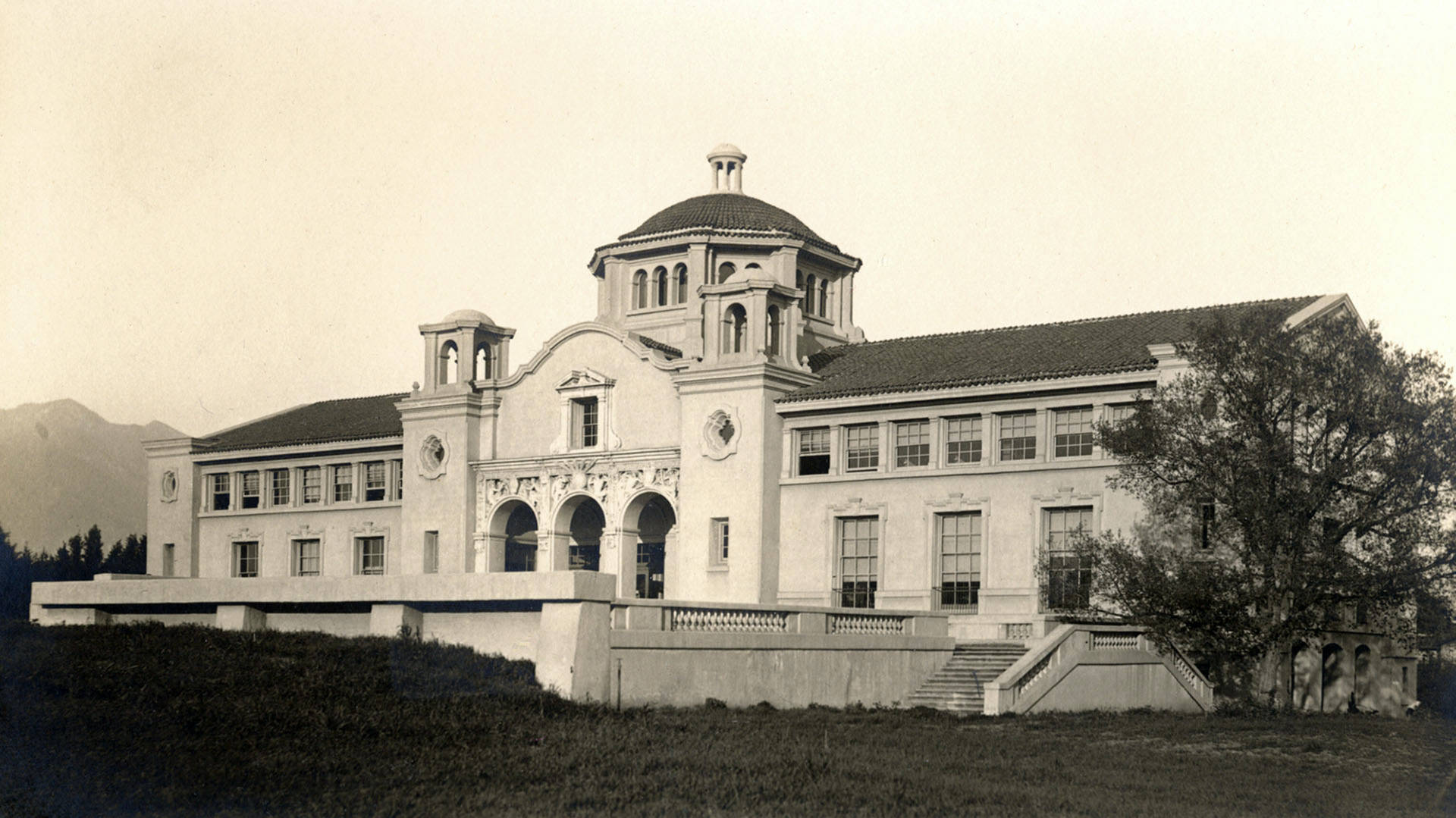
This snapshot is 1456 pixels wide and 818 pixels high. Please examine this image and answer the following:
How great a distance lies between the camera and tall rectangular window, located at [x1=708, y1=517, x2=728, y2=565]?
146ft

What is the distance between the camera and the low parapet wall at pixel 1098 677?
3161 cm

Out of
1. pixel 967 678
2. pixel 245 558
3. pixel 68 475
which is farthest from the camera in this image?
pixel 68 475

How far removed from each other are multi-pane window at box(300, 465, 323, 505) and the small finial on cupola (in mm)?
16813

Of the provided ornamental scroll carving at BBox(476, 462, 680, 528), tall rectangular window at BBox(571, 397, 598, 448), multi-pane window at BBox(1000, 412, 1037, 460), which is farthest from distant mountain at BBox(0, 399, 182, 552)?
multi-pane window at BBox(1000, 412, 1037, 460)

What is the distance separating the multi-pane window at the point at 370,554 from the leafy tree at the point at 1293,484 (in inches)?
1070

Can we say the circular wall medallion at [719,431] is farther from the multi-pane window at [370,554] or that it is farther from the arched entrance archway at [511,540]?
the multi-pane window at [370,554]

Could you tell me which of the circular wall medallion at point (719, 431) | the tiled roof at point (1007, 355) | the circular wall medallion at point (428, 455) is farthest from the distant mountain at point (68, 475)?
the tiled roof at point (1007, 355)

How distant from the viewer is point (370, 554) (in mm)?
53500

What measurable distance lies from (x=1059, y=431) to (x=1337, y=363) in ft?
27.8

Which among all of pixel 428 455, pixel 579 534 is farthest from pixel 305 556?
pixel 579 534

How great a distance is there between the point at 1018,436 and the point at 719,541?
9074 mm

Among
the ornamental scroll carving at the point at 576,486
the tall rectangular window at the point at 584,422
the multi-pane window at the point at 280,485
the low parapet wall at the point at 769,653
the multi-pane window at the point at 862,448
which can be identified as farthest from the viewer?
the multi-pane window at the point at 280,485

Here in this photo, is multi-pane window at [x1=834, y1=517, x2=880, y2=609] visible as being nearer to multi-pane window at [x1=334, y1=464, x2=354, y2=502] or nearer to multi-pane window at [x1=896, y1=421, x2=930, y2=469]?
multi-pane window at [x1=896, y1=421, x2=930, y2=469]

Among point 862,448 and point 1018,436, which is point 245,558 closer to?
point 862,448
